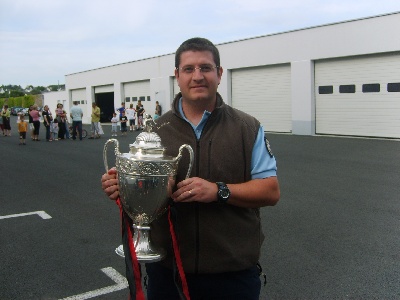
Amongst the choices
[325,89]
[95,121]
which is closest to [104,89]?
[95,121]

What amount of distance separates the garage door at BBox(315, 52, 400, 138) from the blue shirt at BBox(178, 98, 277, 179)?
650 inches

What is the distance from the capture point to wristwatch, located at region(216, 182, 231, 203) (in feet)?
5.90

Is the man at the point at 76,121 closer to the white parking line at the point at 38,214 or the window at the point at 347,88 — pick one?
the window at the point at 347,88

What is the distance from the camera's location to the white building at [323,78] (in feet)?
56.7

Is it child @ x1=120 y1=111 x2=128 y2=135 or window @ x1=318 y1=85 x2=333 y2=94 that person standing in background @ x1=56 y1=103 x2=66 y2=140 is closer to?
child @ x1=120 y1=111 x2=128 y2=135

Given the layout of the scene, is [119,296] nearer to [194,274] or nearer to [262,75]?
[194,274]

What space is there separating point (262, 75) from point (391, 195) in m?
15.4

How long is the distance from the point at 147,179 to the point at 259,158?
0.48 m

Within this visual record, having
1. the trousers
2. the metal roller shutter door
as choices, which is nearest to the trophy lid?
the trousers

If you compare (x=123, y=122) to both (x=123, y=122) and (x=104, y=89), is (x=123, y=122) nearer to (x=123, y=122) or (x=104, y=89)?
(x=123, y=122)

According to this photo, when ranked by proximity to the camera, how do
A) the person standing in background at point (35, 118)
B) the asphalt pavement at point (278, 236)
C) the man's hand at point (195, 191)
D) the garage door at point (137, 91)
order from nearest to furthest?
→ 1. the man's hand at point (195, 191)
2. the asphalt pavement at point (278, 236)
3. the person standing in background at point (35, 118)
4. the garage door at point (137, 91)

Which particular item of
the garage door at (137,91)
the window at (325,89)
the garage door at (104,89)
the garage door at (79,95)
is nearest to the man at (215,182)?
the window at (325,89)

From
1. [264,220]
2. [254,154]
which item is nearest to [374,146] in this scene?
[264,220]

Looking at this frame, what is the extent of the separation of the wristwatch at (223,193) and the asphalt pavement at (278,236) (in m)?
2.22
